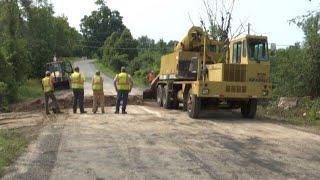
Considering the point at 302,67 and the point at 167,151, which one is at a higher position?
the point at 302,67

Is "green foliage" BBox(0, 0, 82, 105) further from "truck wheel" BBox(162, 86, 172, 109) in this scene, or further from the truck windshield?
the truck windshield

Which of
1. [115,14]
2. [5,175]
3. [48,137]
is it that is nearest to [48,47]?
[48,137]

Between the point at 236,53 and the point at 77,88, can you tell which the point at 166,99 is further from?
the point at 236,53

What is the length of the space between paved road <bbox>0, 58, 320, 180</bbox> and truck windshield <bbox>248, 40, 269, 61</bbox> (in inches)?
116

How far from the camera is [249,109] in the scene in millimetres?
21562

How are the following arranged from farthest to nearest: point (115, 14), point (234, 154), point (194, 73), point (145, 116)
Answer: point (115, 14) < point (194, 73) < point (145, 116) < point (234, 154)

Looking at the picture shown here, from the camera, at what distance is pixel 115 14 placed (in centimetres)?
15100

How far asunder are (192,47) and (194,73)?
7.13ft

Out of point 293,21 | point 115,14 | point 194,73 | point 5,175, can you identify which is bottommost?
point 5,175

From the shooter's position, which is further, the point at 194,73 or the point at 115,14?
the point at 115,14

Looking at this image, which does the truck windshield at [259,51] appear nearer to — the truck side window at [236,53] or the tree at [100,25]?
the truck side window at [236,53]

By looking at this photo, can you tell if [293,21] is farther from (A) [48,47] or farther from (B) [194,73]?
(A) [48,47]

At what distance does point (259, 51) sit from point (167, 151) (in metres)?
9.48

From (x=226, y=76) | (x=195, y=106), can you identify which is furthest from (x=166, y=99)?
(x=226, y=76)
